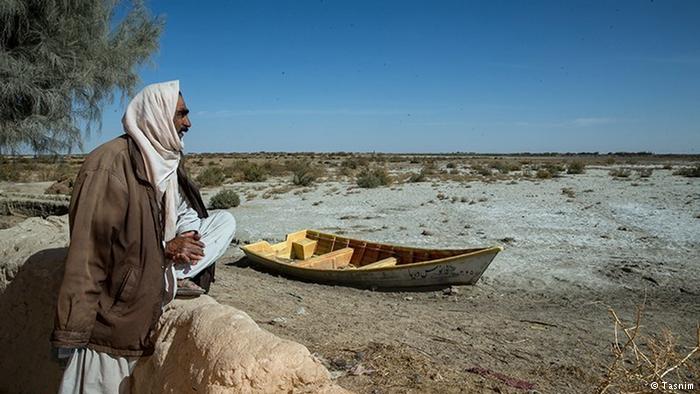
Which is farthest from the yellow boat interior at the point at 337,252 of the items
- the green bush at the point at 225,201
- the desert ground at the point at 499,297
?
the green bush at the point at 225,201

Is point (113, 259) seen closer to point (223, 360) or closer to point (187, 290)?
point (187, 290)

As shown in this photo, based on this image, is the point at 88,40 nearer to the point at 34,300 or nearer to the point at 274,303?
the point at 274,303

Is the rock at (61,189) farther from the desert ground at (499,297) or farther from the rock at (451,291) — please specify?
the rock at (451,291)

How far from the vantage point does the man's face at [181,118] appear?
7.91ft

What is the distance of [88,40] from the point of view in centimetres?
1012

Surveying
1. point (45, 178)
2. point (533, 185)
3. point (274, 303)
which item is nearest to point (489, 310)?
point (274, 303)

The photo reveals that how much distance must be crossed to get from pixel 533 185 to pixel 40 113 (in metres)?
19.8

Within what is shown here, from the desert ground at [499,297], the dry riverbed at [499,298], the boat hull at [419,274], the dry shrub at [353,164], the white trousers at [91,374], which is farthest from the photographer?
the dry shrub at [353,164]

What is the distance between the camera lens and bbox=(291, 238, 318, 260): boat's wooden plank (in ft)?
32.0

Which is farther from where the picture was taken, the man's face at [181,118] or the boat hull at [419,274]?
the boat hull at [419,274]

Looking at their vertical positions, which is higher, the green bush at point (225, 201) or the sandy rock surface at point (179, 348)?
the sandy rock surface at point (179, 348)

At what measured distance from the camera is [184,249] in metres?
2.46

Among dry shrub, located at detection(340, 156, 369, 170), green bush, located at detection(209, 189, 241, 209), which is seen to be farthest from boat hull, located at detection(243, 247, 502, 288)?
dry shrub, located at detection(340, 156, 369, 170)

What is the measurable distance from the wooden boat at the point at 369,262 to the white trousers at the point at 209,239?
493 cm
